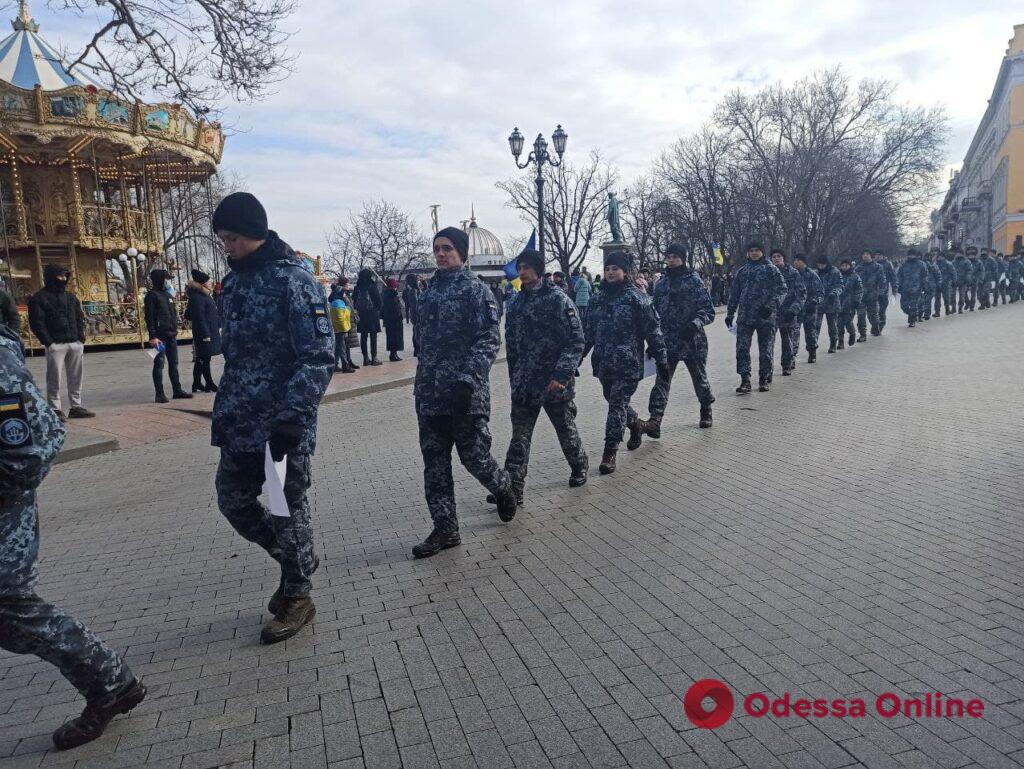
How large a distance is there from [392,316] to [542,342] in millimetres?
12041

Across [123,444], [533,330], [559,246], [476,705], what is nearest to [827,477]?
[533,330]

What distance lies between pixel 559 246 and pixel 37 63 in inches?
1158

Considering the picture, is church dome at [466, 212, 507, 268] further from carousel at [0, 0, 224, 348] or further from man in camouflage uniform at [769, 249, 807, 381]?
man in camouflage uniform at [769, 249, 807, 381]

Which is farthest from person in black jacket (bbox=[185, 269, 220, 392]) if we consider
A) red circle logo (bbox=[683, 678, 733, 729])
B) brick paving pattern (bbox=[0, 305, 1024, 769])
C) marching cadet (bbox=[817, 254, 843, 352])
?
marching cadet (bbox=[817, 254, 843, 352])

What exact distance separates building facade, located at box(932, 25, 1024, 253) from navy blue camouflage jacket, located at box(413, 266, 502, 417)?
5160 centimetres

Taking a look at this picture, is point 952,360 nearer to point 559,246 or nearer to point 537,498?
point 537,498

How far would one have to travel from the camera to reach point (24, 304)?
24.7 m

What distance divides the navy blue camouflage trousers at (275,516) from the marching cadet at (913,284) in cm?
2040

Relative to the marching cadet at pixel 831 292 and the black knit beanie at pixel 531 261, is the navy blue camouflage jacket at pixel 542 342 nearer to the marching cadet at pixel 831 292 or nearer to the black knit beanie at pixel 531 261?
the black knit beanie at pixel 531 261

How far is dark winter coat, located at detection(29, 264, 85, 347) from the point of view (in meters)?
9.91

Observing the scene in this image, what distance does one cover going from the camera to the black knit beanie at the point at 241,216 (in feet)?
11.4

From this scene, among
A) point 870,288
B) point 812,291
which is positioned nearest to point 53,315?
point 812,291

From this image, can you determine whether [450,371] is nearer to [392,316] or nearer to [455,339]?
[455,339]

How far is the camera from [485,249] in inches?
4592
